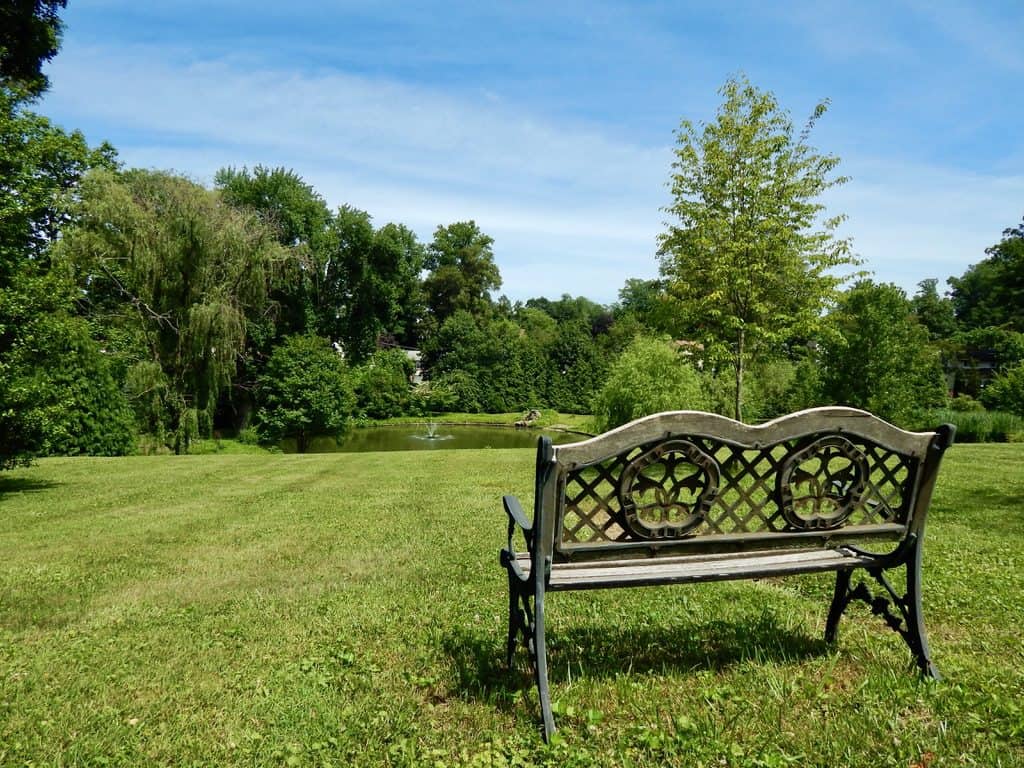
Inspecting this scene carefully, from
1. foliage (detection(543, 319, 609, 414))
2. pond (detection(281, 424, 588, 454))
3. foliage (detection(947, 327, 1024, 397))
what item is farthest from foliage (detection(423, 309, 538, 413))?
Answer: foliage (detection(947, 327, 1024, 397))

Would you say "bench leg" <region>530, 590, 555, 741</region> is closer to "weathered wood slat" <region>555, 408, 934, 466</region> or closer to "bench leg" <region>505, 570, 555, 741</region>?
"bench leg" <region>505, 570, 555, 741</region>

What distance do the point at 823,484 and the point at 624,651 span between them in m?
1.51

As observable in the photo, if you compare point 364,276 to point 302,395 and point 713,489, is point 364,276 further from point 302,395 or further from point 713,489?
point 713,489

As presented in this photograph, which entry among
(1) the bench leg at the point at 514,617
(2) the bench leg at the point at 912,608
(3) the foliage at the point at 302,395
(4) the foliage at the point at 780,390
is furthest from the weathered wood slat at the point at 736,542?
(3) the foliage at the point at 302,395

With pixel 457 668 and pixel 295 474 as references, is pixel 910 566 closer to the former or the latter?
pixel 457 668

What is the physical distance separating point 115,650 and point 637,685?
3202 mm

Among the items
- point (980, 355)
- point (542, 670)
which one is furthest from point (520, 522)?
point (980, 355)

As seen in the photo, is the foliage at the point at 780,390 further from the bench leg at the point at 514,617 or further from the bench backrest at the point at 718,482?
the bench leg at the point at 514,617

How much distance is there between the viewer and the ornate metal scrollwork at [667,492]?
2.86 m

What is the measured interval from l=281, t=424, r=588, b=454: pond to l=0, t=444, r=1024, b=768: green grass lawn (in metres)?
21.6

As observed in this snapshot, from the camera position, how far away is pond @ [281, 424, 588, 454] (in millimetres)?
29733

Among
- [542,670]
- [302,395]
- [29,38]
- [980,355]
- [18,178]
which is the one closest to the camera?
[542,670]

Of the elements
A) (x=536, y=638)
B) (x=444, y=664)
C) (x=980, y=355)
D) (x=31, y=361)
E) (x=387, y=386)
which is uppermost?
(x=980, y=355)

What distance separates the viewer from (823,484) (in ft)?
10.9
